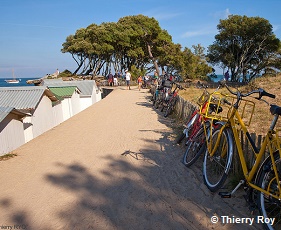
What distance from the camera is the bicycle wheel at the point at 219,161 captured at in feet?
10.1

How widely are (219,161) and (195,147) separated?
2.82ft

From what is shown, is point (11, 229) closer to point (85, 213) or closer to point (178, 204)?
point (85, 213)

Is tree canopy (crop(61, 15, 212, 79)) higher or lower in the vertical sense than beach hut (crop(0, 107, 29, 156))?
higher

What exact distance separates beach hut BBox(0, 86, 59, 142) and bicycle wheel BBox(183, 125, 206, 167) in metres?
8.71

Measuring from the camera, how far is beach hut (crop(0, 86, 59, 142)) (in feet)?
37.5

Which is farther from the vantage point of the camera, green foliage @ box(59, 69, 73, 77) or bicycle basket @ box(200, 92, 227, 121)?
green foliage @ box(59, 69, 73, 77)

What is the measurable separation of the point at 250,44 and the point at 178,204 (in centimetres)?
2637

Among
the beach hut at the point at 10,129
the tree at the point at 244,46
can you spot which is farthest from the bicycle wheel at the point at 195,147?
the tree at the point at 244,46

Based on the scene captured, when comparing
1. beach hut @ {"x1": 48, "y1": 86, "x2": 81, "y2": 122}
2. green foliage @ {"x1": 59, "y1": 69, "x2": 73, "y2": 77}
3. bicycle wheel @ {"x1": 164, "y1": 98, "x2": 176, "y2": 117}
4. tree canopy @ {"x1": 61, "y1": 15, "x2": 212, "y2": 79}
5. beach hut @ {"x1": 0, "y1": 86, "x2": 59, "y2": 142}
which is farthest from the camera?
green foliage @ {"x1": 59, "y1": 69, "x2": 73, "y2": 77}

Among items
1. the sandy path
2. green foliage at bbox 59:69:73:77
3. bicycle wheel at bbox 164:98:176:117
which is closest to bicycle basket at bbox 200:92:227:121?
the sandy path

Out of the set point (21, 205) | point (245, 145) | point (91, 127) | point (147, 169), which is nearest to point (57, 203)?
point (21, 205)

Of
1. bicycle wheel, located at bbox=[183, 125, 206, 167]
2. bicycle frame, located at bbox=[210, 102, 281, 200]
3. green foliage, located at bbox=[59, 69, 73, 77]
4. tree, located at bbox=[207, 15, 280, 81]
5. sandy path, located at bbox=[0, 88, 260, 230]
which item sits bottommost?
sandy path, located at bbox=[0, 88, 260, 230]

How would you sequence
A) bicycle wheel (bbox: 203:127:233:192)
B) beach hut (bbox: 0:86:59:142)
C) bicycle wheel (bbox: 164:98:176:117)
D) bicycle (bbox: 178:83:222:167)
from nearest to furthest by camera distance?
bicycle wheel (bbox: 203:127:233:192)
bicycle (bbox: 178:83:222:167)
bicycle wheel (bbox: 164:98:176:117)
beach hut (bbox: 0:86:59:142)

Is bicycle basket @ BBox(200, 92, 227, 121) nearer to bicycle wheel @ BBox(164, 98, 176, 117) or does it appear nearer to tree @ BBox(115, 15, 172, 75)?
bicycle wheel @ BBox(164, 98, 176, 117)
